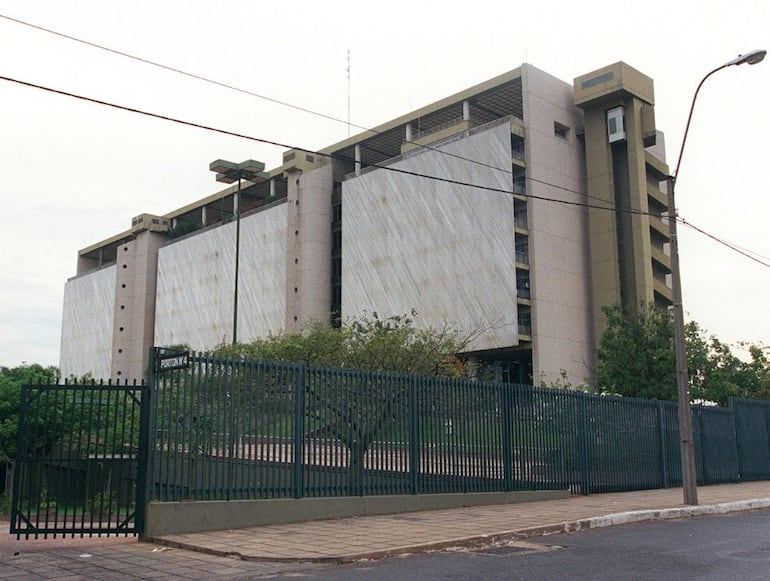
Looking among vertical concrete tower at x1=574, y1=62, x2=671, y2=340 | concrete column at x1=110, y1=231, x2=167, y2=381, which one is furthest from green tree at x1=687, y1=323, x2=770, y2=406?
concrete column at x1=110, y1=231, x2=167, y2=381

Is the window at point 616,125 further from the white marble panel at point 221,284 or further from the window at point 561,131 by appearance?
the white marble panel at point 221,284

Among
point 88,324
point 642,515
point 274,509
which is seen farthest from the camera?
point 88,324

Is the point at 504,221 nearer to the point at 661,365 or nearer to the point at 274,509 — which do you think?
the point at 661,365

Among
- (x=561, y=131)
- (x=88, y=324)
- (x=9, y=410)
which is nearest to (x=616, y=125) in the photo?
(x=561, y=131)

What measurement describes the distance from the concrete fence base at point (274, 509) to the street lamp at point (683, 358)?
386 cm

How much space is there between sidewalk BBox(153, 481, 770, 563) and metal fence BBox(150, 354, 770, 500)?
69 cm

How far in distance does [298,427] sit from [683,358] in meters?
8.29

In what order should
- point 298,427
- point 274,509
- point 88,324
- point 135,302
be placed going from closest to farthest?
point 274,509 → point 298,427 → point 135,302 → point 88,324

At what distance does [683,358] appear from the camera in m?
16.6

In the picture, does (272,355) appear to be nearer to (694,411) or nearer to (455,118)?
(694,411)

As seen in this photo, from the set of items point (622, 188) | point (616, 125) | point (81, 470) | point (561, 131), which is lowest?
point (81, 470)

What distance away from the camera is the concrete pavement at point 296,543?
30.3 ft

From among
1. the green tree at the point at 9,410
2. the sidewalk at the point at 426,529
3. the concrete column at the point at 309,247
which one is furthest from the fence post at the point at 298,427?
the concrete column at the point at 309,247

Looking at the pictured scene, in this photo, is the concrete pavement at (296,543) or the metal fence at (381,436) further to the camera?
the metal fence at (381,436)
